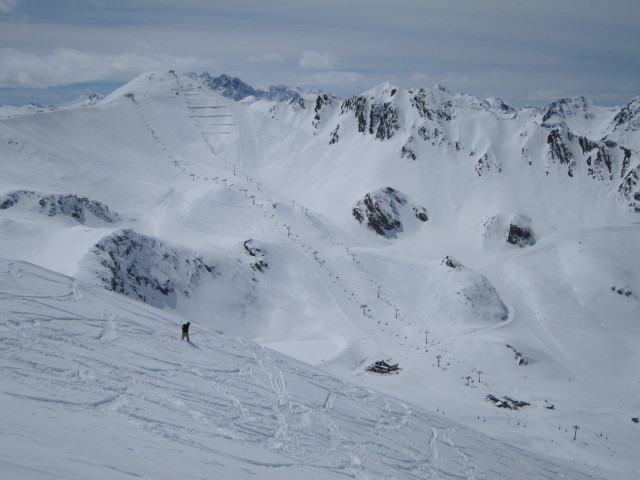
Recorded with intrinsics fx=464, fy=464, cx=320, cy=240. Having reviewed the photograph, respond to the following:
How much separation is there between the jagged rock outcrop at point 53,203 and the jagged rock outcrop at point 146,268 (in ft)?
54.8

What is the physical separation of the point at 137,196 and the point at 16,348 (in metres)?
66.9

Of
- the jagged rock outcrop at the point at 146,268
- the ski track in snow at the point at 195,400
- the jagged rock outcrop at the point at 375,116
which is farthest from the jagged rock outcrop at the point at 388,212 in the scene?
the ski track in snow at the point at 195,400

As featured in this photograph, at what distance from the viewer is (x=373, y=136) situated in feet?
347

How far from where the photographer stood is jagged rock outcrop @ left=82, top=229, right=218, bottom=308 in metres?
40.1

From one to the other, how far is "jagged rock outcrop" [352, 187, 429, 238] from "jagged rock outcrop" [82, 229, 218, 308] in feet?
126

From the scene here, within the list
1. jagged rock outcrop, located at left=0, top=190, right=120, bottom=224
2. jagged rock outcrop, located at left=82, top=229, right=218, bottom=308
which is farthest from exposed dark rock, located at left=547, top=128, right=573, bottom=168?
jagged rock outcrop, located at left=0, top=190, right=120, bottom=224

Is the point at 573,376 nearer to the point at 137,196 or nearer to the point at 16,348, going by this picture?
the point at 16,348

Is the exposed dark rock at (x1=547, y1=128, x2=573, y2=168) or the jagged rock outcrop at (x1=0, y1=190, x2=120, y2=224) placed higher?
the exposed dark rock at (x1=547, y1=128, x2=573, y2=168)

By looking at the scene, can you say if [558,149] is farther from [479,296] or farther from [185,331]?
[185,331]

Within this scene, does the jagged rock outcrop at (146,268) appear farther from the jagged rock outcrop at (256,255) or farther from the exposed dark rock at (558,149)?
the exposed dark rock at (558,149)

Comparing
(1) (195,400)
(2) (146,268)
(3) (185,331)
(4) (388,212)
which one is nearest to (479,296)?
(4) (388,212)

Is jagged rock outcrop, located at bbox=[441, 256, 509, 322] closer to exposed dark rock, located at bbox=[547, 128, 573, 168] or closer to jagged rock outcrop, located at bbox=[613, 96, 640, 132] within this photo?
exposed dark rock, located at bbox=[547, 128, 573, 168]

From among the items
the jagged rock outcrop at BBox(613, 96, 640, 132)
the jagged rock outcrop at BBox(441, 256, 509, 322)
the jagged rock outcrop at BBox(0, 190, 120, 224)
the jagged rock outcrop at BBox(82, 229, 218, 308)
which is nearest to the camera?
the jagged rock outcrop at BBox(82, 229, 218, 308)

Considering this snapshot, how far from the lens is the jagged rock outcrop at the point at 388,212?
276ft
